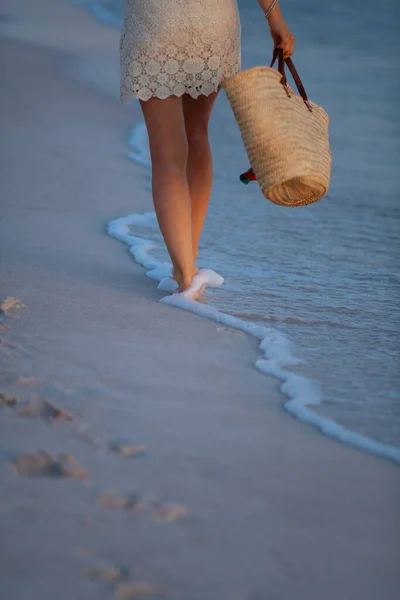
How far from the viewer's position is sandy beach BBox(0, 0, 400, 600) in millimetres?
1754

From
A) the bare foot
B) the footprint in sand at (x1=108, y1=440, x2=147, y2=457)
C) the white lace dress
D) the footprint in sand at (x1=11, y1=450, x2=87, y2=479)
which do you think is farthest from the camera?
the bare foot

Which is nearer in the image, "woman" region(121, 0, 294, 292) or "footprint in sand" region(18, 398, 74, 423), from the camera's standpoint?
"footprint in sand" region(18, 398, 74, 423)

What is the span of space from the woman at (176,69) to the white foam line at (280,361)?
25 centimetres

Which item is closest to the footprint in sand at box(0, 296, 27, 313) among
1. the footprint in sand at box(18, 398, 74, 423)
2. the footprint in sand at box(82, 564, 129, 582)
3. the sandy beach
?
the sandy beach

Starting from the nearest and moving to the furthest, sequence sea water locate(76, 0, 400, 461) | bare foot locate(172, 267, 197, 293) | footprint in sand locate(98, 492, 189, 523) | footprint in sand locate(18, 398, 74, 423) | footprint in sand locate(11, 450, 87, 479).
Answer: footprint in sand locate(98, 492, 189, 523) → footprint in sand locate(11, 450, 87, 479) → footprint in sand locate(18, 398, 74, 423) → sea water locate(76, 0, 400, 461) → bare foot locate(172, 267, 197, 293)

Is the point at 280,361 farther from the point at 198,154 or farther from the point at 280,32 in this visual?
the point at 280,32

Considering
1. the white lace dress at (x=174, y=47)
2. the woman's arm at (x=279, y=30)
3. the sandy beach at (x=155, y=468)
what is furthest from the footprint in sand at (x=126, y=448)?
the woman's arm at (x=279, y=30)

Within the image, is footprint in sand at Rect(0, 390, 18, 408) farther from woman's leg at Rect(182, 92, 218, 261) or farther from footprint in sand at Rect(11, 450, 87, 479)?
woman's leg at Rect(182, 92, 218, 261)

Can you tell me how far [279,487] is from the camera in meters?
2.08

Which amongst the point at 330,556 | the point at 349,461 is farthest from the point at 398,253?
the point at 330,556

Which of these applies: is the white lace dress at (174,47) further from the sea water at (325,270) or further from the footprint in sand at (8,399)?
the footprint in sand at (8,399)

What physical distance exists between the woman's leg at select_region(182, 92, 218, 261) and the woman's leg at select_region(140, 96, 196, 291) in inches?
6.2

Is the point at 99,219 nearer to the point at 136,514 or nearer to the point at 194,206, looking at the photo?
the point at 194,206

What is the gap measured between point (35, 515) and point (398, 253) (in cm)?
291
